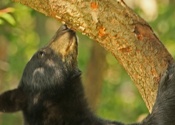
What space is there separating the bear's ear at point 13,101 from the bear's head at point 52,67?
0.36ft

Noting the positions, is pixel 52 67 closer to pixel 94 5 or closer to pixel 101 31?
pixel 101 31

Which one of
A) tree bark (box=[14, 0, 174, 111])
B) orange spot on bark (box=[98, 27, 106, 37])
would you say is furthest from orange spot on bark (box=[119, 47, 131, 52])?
orange spot on bark (box=[98, 27, 106, 37])

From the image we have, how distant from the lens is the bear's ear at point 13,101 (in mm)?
6148

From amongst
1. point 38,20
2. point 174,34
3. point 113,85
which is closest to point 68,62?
point 174,34

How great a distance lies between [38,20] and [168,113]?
49.1 feet

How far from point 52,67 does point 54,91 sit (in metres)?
0.27

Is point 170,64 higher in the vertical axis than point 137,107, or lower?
higher

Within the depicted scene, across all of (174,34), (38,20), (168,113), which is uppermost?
(168,113)

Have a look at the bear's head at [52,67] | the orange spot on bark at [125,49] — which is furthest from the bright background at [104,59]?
the orange spot on bark at [125,49]

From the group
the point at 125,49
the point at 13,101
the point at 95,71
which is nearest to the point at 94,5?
the point at 125,49

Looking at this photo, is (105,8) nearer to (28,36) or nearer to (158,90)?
(158,90)

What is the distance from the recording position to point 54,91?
6102 millimetres

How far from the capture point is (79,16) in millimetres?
5121

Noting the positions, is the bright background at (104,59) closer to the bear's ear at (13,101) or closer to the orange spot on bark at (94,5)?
the bear's ear at (13,101)
